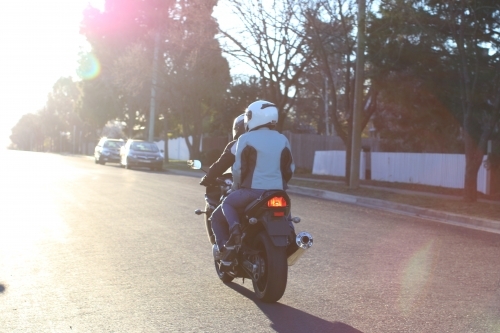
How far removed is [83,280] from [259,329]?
2588mm

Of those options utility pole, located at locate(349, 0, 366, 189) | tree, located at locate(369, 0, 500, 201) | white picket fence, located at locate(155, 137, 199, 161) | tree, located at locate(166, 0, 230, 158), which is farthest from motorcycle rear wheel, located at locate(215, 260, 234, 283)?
white picket fence, located at locate(155, 137, 199, 161)

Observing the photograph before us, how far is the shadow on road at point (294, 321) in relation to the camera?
5.67 meters

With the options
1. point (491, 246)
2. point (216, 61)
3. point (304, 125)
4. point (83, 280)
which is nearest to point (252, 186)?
point (83, 280)

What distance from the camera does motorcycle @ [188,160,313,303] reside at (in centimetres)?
623

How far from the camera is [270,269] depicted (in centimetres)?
626

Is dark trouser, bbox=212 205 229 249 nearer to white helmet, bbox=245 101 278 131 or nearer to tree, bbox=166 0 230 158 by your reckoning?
white helmet, bbox=245 101 278 131

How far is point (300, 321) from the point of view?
19.5ft

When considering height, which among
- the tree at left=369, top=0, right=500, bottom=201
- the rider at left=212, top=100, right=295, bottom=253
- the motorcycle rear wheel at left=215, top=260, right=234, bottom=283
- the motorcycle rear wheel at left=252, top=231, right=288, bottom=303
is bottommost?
the motorcycle rear wheel at left=215, top=260, right=234, bottom=283

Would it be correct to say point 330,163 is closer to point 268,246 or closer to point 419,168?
point 419,168

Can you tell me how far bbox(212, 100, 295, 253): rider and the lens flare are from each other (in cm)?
5301

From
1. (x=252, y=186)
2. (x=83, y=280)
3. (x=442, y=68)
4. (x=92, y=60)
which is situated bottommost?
(x=83, y=280)

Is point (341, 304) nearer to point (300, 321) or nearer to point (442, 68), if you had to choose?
point (300, 321)

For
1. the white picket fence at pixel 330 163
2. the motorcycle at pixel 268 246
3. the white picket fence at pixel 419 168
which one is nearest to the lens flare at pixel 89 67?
the white picket fence at pixel 330 163

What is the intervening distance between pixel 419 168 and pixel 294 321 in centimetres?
2178
